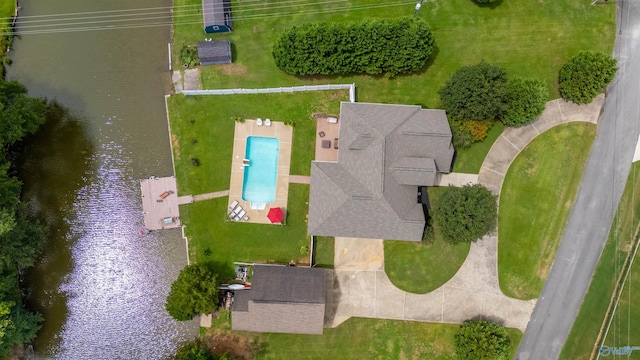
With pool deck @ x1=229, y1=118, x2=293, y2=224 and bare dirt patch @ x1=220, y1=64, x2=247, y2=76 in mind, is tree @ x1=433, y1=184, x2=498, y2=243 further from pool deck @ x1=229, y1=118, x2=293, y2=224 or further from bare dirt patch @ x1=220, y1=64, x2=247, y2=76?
bare dirt patch @ x1=220, y1=64, x2=247, y2=76

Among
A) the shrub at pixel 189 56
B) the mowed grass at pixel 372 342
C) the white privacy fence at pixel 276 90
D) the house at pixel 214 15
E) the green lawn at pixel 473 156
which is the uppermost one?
the house at pixel 214 15

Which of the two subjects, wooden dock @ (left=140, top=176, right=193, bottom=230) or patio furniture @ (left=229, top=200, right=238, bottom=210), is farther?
wooden dock @ (left=140, top=176, right=193, bottom=230)

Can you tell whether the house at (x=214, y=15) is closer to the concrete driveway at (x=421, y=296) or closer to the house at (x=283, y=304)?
the concrete driveway at (x=421, y=296)

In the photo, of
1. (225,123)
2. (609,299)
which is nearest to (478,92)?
(225,123)

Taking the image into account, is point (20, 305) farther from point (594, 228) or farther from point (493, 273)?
point (594, 228)

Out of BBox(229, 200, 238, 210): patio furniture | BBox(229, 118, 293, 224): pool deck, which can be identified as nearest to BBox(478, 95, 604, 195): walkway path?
BBox(229, 118, 293, 224): pool deck

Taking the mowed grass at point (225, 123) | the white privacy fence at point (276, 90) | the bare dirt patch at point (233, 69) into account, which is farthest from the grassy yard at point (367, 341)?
the bare dirt patch at point (233, 69)
